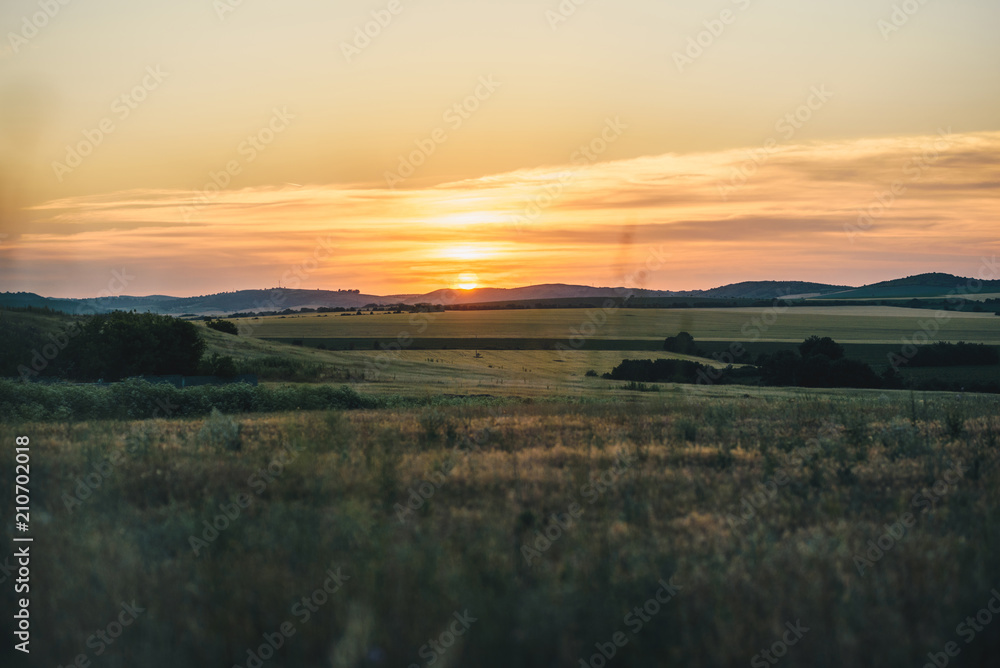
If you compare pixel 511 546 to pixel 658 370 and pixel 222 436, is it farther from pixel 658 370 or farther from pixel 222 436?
pixel 658 370

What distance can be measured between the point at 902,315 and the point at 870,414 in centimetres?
12101

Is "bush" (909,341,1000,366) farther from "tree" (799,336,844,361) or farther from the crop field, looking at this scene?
the crop field

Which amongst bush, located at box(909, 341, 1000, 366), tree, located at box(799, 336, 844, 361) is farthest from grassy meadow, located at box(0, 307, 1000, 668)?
bush, located at box(909, 341, 1000, 366)

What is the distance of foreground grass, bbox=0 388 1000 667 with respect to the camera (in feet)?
16.8

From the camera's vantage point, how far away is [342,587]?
232 inches

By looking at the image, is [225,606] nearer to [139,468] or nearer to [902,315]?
[139,468]

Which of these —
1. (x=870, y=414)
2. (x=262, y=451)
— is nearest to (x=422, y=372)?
(x=870, y=414)

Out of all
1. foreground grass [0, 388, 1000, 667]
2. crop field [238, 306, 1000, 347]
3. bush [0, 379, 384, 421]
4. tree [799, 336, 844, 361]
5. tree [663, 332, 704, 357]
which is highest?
crop field [238, 306, 1000, 347]

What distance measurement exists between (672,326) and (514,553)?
106852 mm

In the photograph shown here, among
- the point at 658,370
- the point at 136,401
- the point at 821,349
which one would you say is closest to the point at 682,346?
the point at 821,349

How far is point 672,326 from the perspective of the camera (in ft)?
363

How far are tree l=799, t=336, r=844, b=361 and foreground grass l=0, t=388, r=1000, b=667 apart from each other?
55.9 m

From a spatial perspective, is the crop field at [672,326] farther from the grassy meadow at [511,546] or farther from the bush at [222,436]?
the grassy meadow at [511,546]

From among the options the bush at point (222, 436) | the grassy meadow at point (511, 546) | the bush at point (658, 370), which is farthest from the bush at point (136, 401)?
the bush at point (658, 370)
